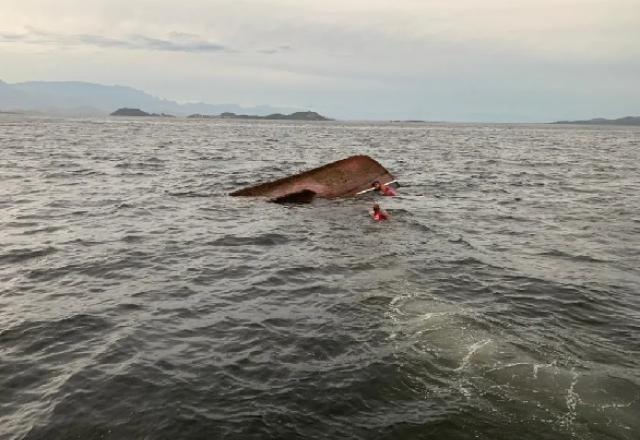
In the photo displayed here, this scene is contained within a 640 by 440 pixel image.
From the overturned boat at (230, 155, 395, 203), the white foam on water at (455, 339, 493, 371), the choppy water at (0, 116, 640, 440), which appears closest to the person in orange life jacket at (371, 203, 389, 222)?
the choppy water at (0, 116, 640, 440)

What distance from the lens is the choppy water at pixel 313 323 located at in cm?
742

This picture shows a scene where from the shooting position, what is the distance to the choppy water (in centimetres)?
742

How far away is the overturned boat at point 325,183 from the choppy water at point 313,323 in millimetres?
1570

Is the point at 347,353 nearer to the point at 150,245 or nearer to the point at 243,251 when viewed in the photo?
the point at 243,251

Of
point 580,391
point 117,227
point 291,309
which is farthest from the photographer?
point 117,227

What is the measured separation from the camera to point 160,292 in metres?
12.0

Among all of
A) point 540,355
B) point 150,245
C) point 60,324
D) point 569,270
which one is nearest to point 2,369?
point 60,324

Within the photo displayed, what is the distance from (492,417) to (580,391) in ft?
5.78

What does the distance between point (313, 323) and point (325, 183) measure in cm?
1468

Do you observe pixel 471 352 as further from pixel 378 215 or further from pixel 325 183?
pixel 325 183

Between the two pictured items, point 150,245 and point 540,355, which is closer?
point 540,355

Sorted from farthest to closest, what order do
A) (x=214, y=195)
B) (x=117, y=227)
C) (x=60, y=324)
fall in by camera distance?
1. (x=214, y=195)
2. (x=117, y=227)
3. (x=60, y=324)

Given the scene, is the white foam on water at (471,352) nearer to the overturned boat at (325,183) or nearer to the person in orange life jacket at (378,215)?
the person in orange life jacket at (378,215)

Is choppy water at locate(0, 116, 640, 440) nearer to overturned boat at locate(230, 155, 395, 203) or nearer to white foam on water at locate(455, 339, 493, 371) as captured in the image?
white foam on water at locate(455, 339, 493, 371)
